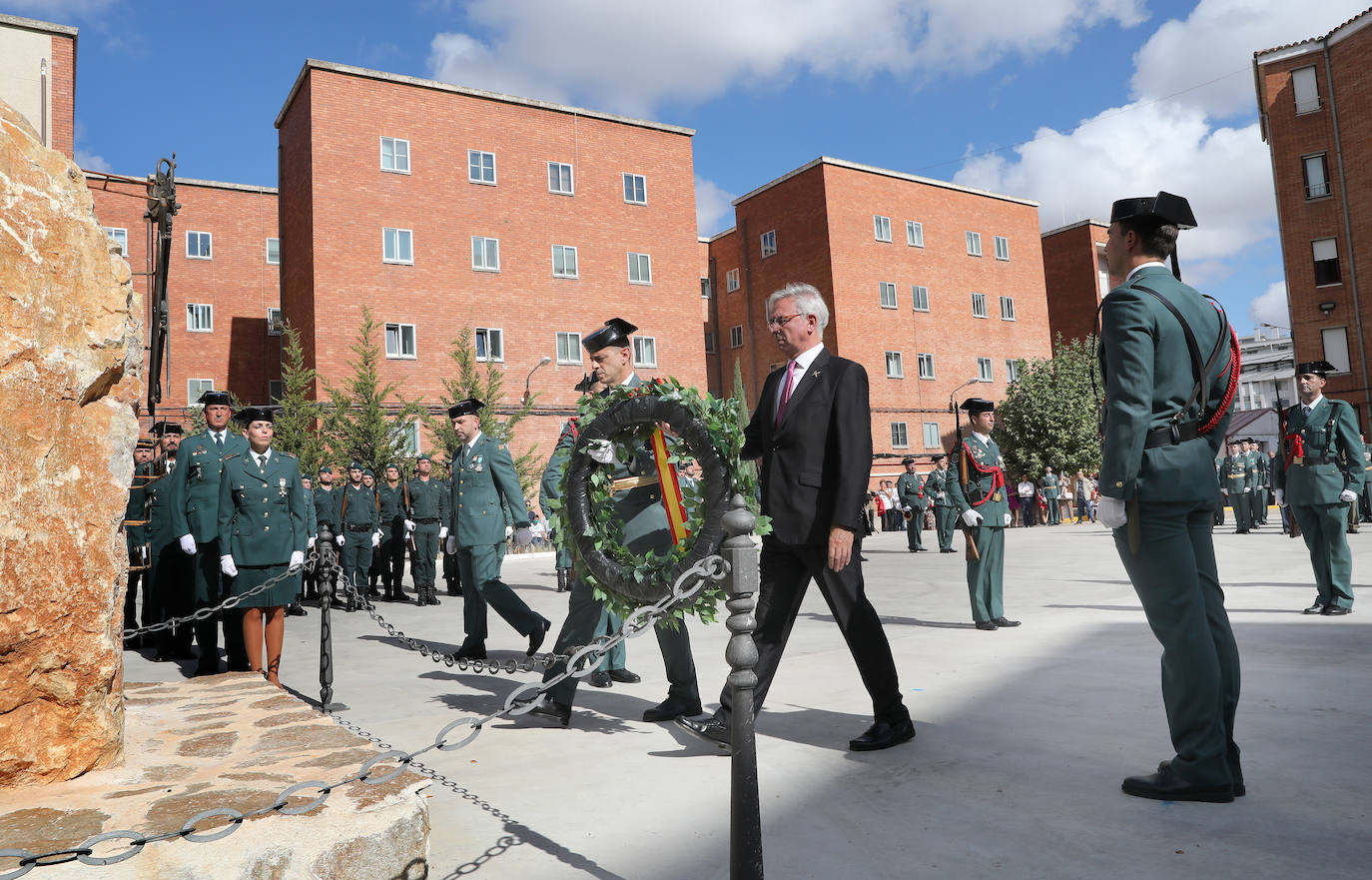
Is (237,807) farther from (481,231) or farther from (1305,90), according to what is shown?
(1305,90)

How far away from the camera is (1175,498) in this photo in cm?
357

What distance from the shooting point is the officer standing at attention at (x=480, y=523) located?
7648 millimetres

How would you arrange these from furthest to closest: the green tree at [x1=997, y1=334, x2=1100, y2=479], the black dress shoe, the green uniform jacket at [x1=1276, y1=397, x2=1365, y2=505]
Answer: the green tree at [x1=997, y1=334, x2=1100, y2=479] < the green uniform jacket at [x1=1276, y1=397, x2=1365, y2=505] < the black dress shoe

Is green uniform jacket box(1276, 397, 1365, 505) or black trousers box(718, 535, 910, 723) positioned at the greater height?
green uniform jacket box(1276, 397, 1365, 505)

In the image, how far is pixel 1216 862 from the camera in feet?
9.66

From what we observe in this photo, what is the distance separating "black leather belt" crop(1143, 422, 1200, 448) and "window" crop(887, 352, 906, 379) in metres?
34.9

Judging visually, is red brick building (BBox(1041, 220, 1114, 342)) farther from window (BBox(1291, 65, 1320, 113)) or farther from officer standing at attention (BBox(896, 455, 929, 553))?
officer standing at attention (BBox(896, 455, 929, 553))

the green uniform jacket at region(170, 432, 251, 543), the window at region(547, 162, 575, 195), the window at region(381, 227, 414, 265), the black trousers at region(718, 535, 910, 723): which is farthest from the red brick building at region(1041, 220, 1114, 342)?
the black trousers at region(718, 535, 910, 723)

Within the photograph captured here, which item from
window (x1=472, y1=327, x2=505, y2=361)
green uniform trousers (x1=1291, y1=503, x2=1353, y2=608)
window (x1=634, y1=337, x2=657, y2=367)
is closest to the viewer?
green uniform trousers (x1=1291, y1=503, x2=1353, y2=608)

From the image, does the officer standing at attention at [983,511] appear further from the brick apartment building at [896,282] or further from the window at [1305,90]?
the window at [1305,90]

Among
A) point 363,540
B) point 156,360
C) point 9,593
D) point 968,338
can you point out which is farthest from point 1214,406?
point 968,338

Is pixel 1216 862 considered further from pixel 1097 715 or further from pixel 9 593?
pixel 9 593

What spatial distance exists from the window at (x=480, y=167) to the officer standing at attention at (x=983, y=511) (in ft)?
80.3

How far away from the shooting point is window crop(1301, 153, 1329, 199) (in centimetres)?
3350
